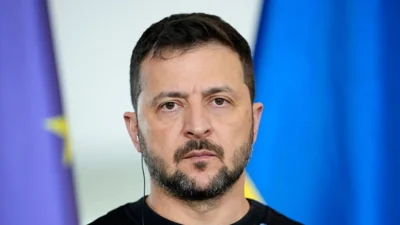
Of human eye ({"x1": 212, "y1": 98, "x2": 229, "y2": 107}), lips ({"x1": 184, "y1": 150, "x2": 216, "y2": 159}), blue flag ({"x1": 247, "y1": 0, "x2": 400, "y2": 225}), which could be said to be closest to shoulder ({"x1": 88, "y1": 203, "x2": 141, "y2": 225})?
lips ({"x1": 184, "y1": 150, "x2": 216, "y2": 159})

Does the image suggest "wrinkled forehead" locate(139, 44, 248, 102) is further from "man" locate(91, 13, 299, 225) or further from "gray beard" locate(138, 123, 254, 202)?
"gray beard" locate(138, 123, 254, 202)

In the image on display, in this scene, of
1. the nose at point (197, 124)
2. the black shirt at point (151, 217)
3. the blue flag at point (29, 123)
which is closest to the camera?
the nose at point (197, 124)

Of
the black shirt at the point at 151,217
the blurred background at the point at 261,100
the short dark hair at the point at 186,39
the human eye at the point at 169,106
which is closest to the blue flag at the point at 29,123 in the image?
the blurred background at the point at 261,100

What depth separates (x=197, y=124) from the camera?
1.42 meters

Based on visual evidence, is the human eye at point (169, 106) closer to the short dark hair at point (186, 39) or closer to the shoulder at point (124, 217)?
the short dark hair at point (186, 39)

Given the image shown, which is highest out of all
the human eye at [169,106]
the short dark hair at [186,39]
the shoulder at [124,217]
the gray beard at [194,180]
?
the short dark hair at [186,39]

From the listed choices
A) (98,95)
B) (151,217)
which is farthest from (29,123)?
(151,217)

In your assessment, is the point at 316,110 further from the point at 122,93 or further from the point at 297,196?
the point at 122,93

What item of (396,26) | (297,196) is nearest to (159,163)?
(297,196)

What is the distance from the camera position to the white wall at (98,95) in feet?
6.46

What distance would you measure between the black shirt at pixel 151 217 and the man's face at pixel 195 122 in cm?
9

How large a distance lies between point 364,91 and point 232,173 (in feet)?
2.40

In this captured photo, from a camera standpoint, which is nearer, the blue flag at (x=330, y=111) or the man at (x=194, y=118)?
the man at (x=194, y=118)

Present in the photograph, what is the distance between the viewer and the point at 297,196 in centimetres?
Result: 203
